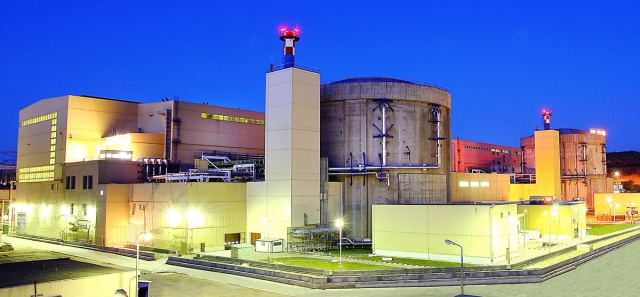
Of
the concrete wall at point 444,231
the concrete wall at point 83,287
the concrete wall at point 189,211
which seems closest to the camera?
the concrete wall at point 83,287

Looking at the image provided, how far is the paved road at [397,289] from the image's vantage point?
101ft

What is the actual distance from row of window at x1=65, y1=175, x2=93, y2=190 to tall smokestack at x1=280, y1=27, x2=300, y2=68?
25.0 m

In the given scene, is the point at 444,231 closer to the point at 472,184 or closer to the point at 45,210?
the point at 472,184

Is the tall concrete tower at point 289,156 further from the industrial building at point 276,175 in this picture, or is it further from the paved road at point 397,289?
the paved road at point 397,289

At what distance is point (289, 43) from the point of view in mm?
52750

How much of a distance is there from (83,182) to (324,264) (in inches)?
1289

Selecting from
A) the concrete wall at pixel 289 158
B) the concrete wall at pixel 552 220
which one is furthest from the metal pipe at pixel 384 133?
the concrete wall at pixel 552 220

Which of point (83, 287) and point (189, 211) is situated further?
point (189, 211)

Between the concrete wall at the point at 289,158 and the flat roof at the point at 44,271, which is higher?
the concrete wall at the point at 289,158

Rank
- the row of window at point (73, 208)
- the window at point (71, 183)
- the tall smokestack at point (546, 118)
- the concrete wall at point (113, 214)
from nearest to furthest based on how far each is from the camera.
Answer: the concrete wall at point (113, 214), the row of window at point (73, 208), the window at point (71, 183), the tall smokestack at point (546, 118)

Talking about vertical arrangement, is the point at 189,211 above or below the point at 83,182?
below

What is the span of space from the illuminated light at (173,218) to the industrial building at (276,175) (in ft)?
0.31

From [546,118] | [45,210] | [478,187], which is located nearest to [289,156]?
[45,210]

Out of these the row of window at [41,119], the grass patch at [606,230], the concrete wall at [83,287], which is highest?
the row of window at [41,119]
